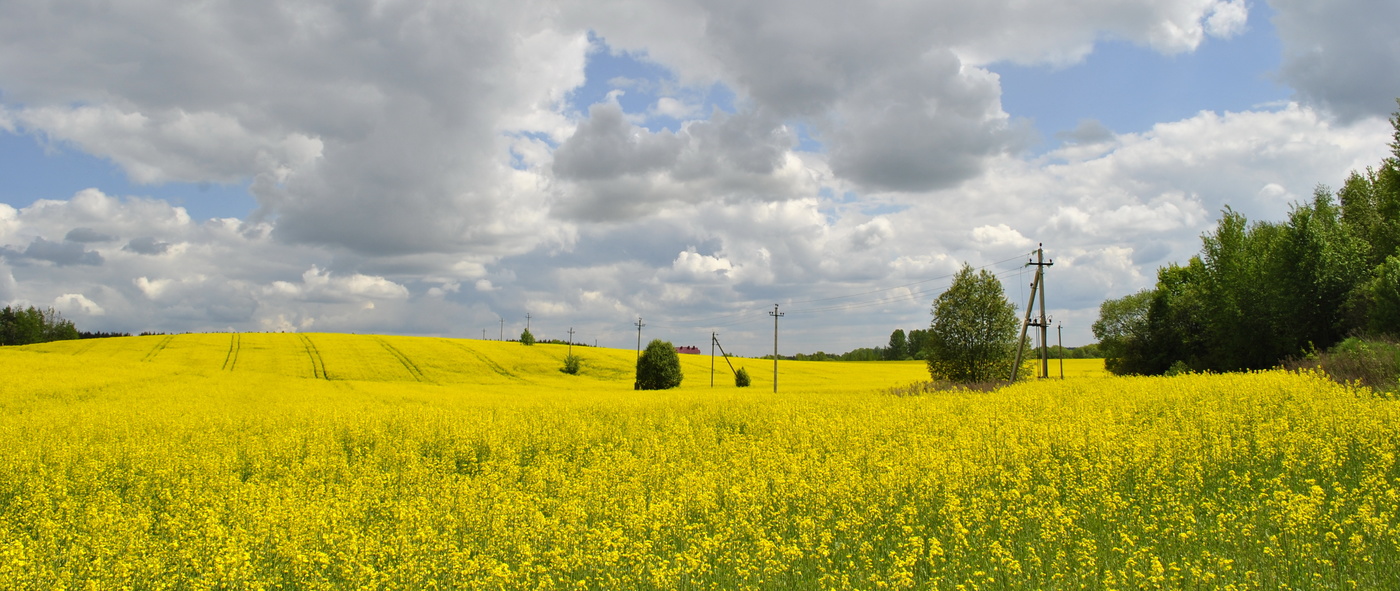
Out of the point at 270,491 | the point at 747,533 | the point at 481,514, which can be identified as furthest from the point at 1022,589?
the point at 270,491

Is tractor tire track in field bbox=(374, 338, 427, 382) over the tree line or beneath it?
beneath

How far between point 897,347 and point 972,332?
83990 mm

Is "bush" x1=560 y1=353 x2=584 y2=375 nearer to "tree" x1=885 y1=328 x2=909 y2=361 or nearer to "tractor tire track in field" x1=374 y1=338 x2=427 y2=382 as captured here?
"tractor tire track in field" x1=374 y1=338 x2=427 y2=382

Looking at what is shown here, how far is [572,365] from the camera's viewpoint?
60594mm

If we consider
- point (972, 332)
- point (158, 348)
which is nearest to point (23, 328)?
point (158, 348)

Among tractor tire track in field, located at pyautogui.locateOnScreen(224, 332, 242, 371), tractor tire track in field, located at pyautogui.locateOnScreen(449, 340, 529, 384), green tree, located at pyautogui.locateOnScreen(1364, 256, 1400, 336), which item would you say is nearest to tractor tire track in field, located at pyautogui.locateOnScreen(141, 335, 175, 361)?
tractor tire track in field, located at pyautogui.locateOnScreen(224, 332, 242, 371)

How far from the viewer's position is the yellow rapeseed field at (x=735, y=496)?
21.5ft

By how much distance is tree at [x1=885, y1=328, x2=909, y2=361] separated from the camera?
121 meters

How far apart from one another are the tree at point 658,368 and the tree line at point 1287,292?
104 ft

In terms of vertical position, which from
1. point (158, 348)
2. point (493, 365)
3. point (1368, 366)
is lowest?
point (493, 365)

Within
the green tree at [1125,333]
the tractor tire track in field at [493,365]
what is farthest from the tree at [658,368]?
the green tree at [1125,333]

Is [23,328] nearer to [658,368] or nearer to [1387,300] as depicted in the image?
[658,368]

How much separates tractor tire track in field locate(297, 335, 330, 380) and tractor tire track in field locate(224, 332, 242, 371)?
5.37 meters

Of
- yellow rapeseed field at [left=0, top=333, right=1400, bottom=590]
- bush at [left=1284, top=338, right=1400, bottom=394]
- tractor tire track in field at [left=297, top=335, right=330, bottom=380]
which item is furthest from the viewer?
tractor tire track in field at [left=297, top=335, right=330, bottom=380]
